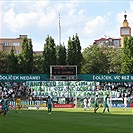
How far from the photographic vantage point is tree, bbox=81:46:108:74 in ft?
315

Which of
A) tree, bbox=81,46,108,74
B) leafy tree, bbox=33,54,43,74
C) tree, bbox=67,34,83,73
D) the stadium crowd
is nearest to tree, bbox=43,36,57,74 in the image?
tree, bbox=67,34,83,73

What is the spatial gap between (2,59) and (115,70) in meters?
27.0

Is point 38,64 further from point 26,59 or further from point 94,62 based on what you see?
point 26,59

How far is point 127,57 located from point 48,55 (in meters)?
15.7

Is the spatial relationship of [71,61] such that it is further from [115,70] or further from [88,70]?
[115,70]

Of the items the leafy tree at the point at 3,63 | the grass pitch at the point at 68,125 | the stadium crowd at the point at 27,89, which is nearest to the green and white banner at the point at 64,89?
the stadium crowd at the point at 27,89

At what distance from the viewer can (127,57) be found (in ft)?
273

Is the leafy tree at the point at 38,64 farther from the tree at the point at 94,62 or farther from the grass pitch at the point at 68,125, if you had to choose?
the grass pitch at the point at 68,125

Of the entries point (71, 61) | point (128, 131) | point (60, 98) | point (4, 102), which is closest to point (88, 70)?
point (71, 61)

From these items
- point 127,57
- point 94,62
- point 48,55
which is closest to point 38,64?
point 94,62

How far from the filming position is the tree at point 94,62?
315ft

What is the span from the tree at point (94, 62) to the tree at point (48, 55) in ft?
49.8

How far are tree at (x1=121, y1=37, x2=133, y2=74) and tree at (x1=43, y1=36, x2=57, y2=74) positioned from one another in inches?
540

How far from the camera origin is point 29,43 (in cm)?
8206
